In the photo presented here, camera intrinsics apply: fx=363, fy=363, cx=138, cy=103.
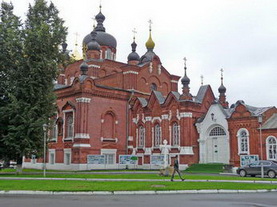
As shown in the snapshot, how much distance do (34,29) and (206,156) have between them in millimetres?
23059

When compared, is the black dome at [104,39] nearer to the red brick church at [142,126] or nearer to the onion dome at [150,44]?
the onion dome at [150,44]

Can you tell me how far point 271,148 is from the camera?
1393 inches

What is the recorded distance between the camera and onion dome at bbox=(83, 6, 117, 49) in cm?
5628

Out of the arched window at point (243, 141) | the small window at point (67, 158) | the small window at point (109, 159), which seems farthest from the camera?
the small window at point (109, 159)

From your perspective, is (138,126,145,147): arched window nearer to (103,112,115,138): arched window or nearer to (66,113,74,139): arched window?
(103,112,115,138): arched window

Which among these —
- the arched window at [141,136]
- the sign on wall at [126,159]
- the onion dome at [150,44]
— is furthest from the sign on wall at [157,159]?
the onion dome at [150,44]

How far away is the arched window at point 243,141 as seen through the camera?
37.2m

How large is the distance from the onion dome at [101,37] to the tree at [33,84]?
24073 millimetres

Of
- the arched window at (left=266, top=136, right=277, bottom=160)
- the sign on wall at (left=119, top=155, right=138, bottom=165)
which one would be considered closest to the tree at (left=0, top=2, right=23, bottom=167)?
the sign on wall at (left=119, top=155, right=138, bottom=165)

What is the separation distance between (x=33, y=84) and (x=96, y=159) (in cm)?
1316

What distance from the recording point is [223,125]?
39938 millimetres

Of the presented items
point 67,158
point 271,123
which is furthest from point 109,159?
point 271,123

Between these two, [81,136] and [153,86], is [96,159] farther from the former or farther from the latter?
[153,86]

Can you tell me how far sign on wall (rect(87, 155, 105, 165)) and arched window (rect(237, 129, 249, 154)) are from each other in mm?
14827
